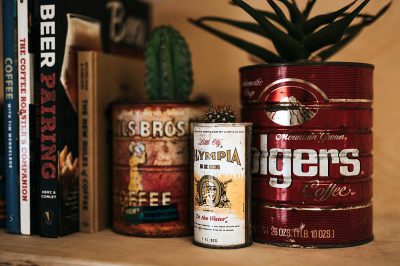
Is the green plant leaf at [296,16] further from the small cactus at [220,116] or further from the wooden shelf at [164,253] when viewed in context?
the wooden shelf at [164,253]

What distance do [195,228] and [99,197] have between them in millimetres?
218

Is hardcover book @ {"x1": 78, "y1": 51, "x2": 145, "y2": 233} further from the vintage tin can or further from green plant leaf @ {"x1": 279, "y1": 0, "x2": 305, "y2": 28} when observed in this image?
green plant leaf @ {"x1": 279, "y1": 0, "x2": 305, "y2": 28}

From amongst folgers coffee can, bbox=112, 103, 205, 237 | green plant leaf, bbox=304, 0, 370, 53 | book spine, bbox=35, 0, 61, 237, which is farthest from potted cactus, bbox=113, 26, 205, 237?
green plant leaf, bbox=304, 0, 370, 53

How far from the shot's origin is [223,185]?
81 cm

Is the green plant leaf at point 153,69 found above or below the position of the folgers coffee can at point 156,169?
above

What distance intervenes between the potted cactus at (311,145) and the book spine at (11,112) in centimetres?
39

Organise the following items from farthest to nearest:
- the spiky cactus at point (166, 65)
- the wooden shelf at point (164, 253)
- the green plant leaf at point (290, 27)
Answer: the spiky cactus at point (166, 65) → the green plant leaf at point (290, 27) → the wooden shelf at point (164, 253)

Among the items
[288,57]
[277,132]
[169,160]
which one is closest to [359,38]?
[288,57]

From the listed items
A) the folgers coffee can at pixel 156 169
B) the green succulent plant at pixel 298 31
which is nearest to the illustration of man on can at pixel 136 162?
the folgers coffee can at pixel 156 169

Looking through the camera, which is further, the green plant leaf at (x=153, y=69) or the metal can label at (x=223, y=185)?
the green plant leaf at (x=153, y=69)

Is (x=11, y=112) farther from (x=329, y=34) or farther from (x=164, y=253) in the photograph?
(x=329, y=34)

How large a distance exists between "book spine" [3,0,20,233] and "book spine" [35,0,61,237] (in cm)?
5

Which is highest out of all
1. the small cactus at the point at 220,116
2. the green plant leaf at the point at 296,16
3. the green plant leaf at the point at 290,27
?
the green plant leaf at the point at 296,16

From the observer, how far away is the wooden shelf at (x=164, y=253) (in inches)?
29.3
